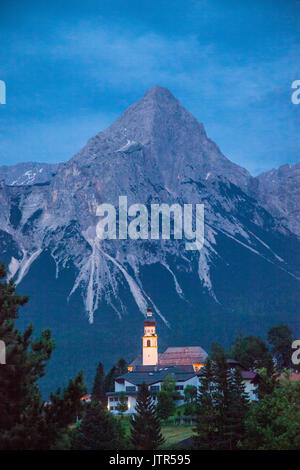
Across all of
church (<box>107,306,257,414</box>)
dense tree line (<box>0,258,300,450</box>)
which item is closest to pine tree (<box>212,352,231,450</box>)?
dense tree line (<box>0,258,300,450</box>)

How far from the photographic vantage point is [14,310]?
125 ft

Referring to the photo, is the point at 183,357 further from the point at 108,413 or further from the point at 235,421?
the point at 235,421

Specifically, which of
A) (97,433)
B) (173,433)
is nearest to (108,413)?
(97,433)

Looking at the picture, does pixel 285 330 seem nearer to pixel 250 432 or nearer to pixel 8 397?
pixel 250 432

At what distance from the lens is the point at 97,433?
59656mm

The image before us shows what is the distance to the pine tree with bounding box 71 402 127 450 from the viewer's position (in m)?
58.3

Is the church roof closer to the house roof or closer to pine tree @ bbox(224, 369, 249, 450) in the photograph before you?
the house roof

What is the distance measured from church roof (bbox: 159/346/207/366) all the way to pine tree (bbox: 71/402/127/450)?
86554 millimetres

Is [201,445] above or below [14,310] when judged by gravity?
below

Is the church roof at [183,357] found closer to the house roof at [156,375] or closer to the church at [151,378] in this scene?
the church at [151,378]

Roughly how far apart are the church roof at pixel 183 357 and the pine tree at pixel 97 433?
86554mm

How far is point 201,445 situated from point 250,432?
16.1 feet

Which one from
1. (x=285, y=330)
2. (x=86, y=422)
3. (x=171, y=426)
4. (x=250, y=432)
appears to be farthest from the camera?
(x=285, y=330)
